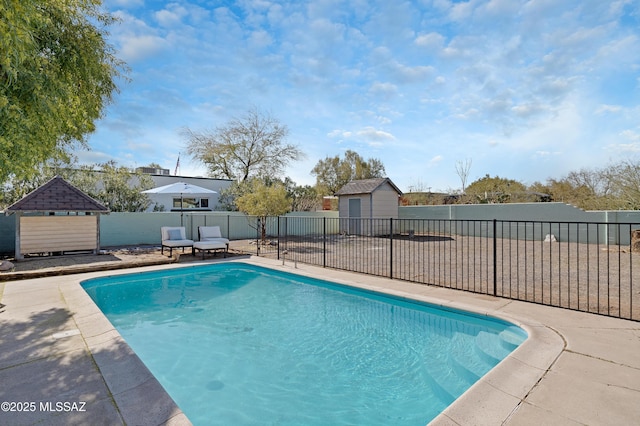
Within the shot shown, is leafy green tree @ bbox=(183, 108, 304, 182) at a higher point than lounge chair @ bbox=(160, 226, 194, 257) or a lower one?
higher

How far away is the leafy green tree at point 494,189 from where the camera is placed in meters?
19.9

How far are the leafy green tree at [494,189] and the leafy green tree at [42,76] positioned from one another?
19928 millimetres

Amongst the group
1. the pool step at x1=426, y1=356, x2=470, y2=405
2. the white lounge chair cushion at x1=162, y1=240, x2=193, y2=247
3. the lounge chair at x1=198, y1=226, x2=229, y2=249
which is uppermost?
the lounge chair at x1=198, y1=226, x2=229, y2=249

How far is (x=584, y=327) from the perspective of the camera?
12.6ft

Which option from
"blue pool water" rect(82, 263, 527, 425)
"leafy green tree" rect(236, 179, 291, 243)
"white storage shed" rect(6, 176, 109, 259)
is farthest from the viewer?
"leafy green tree" rect(236, 179, 291, 243)

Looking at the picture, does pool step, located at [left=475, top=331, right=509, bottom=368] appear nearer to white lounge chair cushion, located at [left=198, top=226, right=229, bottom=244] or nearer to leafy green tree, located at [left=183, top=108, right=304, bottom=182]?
white lounge chair cushion, located at [left=198, top=226, right=229, bottom=244]

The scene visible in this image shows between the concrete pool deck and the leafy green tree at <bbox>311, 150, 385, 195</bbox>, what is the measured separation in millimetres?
24383

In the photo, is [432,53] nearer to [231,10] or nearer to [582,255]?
[231,10]

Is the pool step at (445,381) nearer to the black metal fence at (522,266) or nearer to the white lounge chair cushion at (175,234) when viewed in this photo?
the black metal fence at (522,266)

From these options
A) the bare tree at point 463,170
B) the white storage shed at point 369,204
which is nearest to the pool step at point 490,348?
the white storage shed at point 369,204

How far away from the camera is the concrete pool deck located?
87.7 inches

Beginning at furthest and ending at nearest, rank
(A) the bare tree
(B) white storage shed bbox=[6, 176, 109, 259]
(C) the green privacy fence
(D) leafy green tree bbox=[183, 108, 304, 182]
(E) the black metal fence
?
(A) the bare tree → (D) leafy green tree bbox=[183, 108, 304, 182] → (C) the green privacy fence → (B) white storage shed bbox=[6, 176, 109, 259] → (E) the black metal fence

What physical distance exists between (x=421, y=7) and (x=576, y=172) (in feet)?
65.5

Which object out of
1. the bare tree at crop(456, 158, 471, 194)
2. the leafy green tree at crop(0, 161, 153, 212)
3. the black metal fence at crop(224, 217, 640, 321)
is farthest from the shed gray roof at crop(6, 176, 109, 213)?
the bare tree at crop(456, 158, 471, 194)
